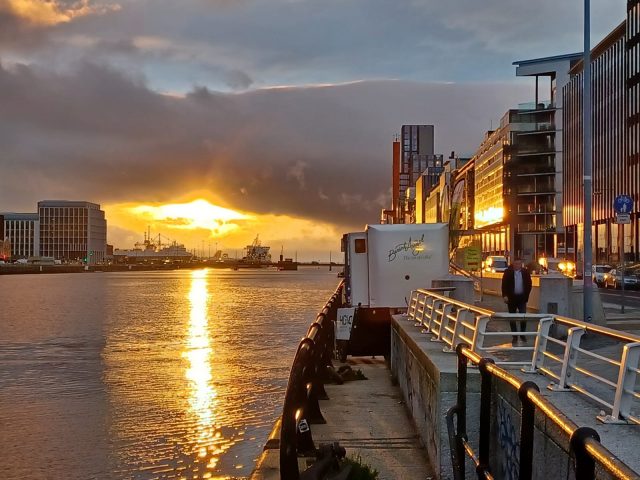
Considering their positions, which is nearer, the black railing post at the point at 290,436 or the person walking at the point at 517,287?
the black railing post at the point at 290,436

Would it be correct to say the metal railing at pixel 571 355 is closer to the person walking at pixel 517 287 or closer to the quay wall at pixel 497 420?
the quay wall at pixel 497 420

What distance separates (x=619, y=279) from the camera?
177 feet

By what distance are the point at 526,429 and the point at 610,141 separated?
88.4 meters

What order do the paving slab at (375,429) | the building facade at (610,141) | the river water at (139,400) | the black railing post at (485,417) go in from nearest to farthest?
the black railing post at (485,417) < the paving slab at (375,429) < the river water at (139,400) < the building facade at (610,141)

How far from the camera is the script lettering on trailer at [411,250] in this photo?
23.7m

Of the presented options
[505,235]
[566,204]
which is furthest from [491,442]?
[505,235]

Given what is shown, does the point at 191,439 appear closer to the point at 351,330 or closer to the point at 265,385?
the point at 265,385

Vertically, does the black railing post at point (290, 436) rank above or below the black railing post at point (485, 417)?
below

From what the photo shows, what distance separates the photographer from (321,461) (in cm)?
786

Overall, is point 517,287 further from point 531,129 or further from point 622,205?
point 531,129

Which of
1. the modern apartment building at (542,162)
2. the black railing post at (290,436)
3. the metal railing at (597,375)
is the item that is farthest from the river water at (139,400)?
the modern apartment building at (542,162)

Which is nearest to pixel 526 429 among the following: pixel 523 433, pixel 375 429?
pixel 523 433

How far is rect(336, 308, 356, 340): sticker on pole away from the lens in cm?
2074

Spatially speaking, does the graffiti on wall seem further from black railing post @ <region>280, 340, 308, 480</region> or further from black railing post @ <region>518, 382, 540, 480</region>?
black railing post @ <region>280, 340, 308, 480</region>
